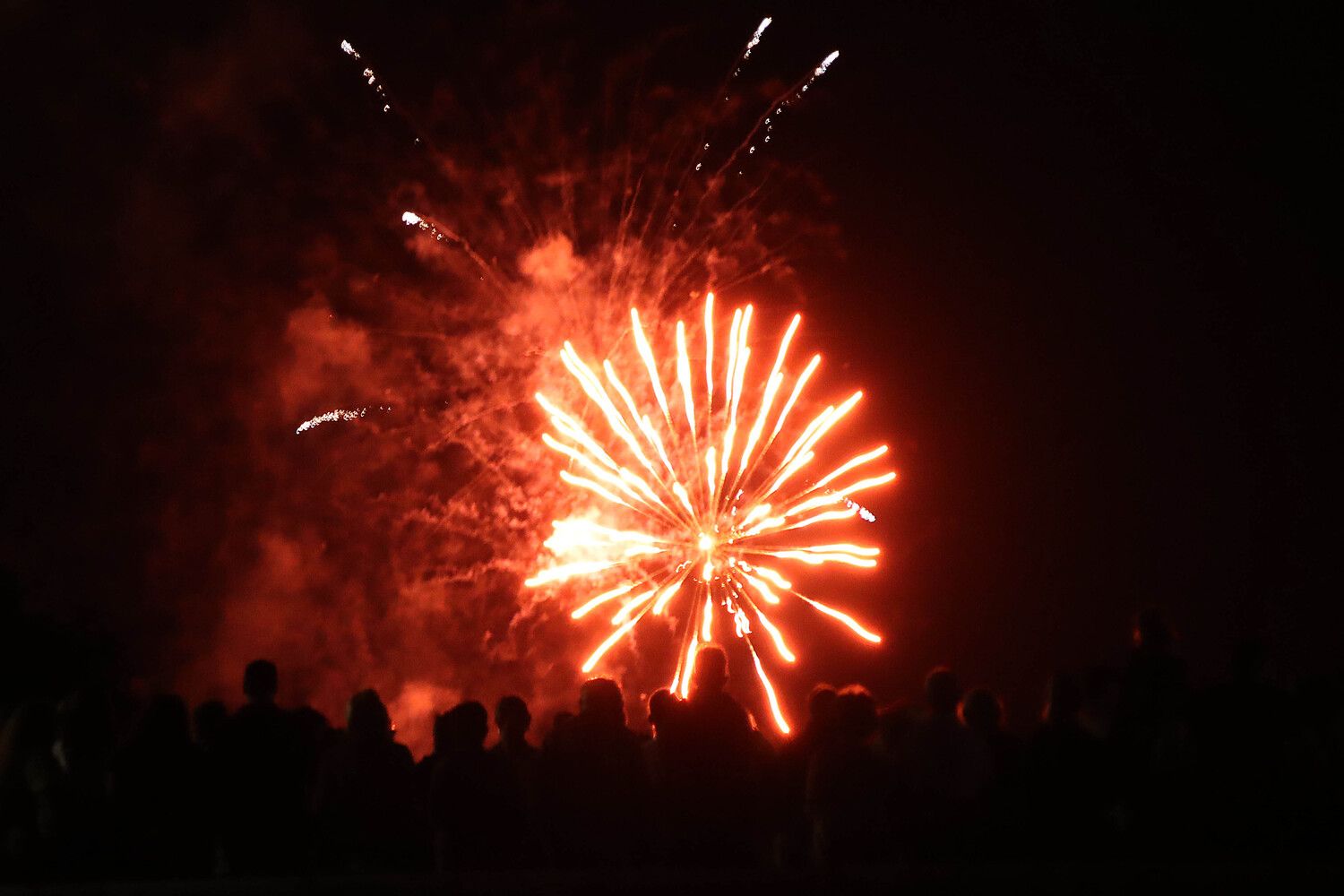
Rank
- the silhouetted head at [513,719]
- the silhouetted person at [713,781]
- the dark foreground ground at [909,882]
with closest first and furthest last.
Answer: the dark foreground ground at [909,882]
the silhouetted person at [713,781]
the silhouetted head at [513,719]

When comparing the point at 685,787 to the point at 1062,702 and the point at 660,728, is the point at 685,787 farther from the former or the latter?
the point at 1062,702

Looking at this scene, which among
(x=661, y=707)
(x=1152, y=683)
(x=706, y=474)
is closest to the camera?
(x=661, y=707)

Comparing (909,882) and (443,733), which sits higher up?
(443,733)

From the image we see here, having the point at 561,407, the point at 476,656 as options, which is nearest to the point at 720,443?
the point at 561,407

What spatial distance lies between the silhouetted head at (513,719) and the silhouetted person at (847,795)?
54.9 inches

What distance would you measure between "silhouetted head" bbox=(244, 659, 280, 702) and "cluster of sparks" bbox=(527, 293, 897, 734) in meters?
12.2

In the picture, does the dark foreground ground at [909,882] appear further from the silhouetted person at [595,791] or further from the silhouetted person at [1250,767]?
the silhouetted person at [1250,767]

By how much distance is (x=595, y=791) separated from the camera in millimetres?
6730

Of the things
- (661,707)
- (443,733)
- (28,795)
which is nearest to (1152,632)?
→ (661,707)

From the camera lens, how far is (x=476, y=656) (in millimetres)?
25328

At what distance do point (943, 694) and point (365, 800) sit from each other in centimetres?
262

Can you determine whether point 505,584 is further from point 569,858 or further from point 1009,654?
point 569,858

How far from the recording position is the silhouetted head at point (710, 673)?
6.82m

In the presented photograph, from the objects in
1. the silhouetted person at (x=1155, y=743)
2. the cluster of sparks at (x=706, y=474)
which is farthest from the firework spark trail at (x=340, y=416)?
the silhouetted person at (x=1155, y=743)
